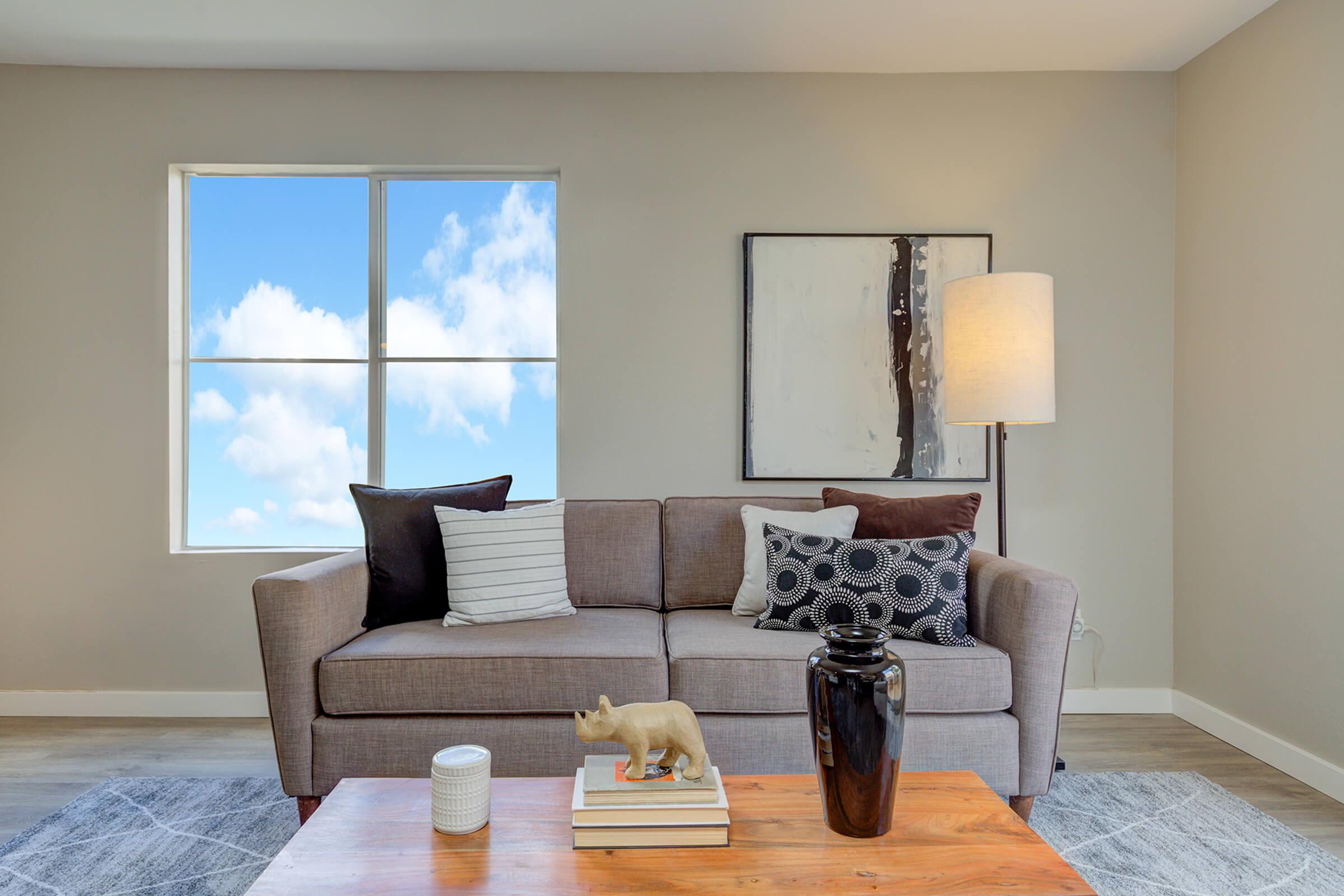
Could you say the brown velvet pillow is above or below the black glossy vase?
above

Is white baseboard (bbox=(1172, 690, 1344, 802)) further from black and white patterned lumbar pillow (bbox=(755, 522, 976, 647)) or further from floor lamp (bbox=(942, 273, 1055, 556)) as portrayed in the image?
black and white patterned lumbar pillow (bbox=(755, 522, 976, 647))

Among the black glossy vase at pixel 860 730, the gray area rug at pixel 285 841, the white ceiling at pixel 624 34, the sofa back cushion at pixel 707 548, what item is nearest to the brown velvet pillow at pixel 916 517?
the sofa back cushion at pixel 707 548

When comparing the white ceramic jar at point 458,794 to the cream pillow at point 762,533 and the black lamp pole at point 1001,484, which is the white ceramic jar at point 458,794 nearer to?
the cream pillow at point 762,533

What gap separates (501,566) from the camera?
2451mm

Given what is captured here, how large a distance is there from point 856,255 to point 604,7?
1333mm

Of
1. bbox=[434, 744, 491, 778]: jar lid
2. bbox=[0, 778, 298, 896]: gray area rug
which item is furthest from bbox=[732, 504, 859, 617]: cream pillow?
bbox=[0, 778, 298, 896]: gray area rug

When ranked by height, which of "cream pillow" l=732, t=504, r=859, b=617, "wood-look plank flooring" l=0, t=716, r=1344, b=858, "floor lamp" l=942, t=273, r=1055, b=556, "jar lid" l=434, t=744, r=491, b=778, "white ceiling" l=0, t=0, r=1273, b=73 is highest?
"white ceiling" l=0, t=0, r=1273, b=73

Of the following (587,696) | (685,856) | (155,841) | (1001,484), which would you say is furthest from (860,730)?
(155,841)

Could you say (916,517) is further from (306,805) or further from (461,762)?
(306,805)

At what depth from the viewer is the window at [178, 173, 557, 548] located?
338 centimetres

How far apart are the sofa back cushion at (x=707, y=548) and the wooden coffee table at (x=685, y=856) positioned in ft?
4.29

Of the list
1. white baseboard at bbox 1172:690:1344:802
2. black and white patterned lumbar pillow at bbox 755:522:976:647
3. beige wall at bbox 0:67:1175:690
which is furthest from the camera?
beige wall at bbox 0:67:1175:690

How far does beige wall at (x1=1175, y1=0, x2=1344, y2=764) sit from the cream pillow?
4.74ft

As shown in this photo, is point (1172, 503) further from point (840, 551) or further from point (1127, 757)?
point (840, 551)
